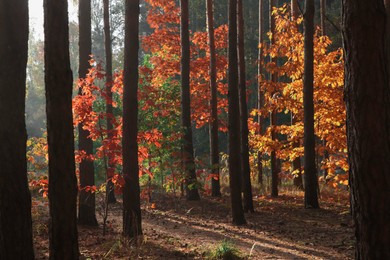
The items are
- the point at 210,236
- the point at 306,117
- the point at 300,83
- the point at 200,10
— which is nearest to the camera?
the point at 210,236

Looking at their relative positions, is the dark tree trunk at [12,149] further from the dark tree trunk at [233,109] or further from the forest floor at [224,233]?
the dark tree trunk at [233,109]

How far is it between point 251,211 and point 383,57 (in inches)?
371

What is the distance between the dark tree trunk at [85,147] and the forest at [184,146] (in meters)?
0.03

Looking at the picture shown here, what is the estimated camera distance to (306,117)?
42.1 ft

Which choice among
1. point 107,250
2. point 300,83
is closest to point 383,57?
point 107,250

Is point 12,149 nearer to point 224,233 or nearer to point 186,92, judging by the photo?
point 224,233

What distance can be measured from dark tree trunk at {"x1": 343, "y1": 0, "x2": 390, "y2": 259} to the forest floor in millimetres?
3807

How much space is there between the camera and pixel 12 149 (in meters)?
5.86

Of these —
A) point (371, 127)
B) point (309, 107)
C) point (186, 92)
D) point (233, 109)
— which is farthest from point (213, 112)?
point (371, 127)

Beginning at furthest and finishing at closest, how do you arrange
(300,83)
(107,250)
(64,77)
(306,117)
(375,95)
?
(300,83)
(306,117)
(107,250)
(64,77)
(375,95)

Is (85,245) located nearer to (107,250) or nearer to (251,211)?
(107,250)

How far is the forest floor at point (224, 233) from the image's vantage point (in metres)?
8.27

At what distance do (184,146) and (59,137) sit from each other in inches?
423

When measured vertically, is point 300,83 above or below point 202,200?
above
